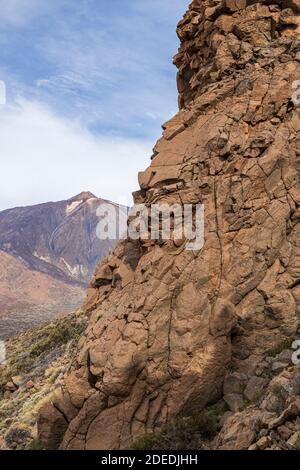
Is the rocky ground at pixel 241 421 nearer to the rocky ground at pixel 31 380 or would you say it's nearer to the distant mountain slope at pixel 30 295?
the rocky ground at pixel 31 380

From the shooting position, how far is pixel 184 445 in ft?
46.1

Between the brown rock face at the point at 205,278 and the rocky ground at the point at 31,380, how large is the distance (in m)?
4.10

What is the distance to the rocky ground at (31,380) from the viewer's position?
2073cm

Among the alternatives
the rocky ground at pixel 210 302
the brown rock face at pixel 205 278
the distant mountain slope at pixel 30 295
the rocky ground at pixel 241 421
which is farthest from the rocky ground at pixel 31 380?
the distant mountain slope at pixel 30 295

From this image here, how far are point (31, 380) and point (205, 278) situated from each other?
57.2 ft

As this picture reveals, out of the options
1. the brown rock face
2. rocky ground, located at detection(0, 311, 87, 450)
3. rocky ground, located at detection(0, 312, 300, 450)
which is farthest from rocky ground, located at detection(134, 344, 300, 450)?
rocky ground, located at detection(0, 311, 87, 450)

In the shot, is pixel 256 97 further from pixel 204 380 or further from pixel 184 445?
pixel 184 445

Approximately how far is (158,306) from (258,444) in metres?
6.15

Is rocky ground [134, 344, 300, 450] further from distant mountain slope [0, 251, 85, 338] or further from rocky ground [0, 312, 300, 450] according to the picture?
distant mountain slope [0, 251, 85, 338]

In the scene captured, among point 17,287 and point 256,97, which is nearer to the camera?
point 256,97

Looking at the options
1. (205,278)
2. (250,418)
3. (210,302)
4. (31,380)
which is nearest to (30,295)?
(31,380)

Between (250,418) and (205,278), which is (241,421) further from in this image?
(205,278)

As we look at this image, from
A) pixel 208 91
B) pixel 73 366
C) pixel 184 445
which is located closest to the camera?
pixel 184 445
